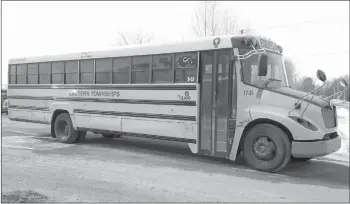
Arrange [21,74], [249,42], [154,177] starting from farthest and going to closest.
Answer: [21,74] → [249,42] → [154,177]

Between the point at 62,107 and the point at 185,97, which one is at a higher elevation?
the point at 185,97

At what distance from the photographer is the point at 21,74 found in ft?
37.2

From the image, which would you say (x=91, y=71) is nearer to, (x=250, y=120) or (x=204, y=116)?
(x=204, y=116)

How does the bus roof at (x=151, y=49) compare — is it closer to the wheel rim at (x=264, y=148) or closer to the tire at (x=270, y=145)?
the tire at (x=270, y=145)

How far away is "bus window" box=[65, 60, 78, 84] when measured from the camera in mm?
9945

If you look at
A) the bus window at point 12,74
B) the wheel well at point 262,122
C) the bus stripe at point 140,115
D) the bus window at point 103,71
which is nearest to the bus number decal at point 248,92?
the wheel well at point 262,122

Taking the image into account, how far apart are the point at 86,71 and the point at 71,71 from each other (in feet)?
2.10

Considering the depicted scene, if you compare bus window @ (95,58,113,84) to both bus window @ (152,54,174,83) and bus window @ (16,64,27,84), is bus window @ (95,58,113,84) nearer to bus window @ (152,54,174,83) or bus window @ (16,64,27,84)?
→ bus window @ (152,54,174,83)

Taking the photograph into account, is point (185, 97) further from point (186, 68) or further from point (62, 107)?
point (62, 107)

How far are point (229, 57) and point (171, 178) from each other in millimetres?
2827

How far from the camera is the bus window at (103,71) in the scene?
9.13 m

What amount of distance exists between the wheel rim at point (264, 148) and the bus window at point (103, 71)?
4.39 m

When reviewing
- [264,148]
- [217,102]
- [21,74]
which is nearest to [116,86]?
[217,102]

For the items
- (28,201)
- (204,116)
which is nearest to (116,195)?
(28,201)
